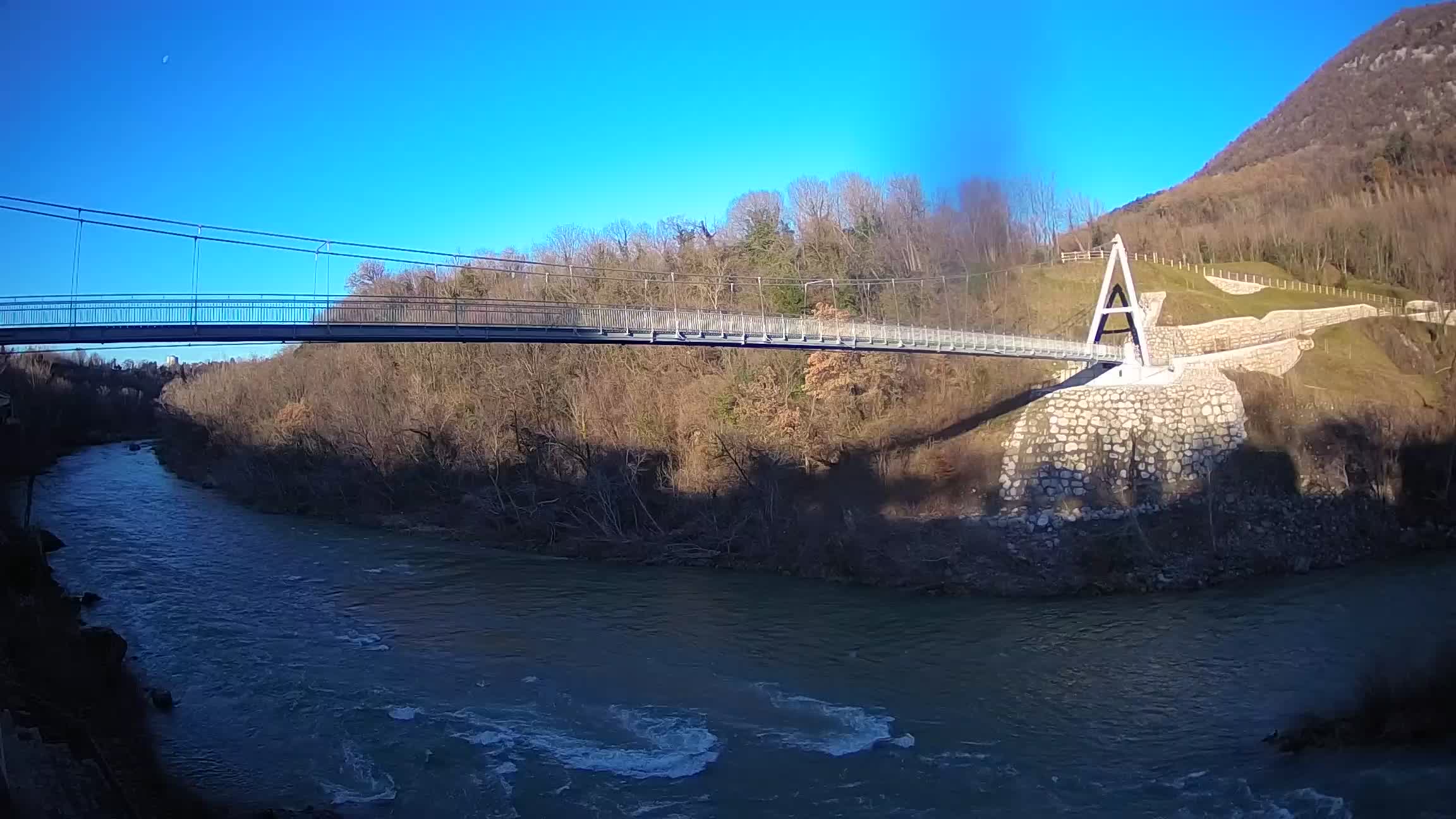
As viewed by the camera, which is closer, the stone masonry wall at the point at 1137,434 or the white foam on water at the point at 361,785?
the white foam on water at the point at 361,785

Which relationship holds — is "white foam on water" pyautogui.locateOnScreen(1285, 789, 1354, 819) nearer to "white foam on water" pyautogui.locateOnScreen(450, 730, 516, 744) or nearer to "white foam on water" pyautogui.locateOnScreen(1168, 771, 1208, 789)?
"white foam on water" pyautogui.locateOnScreen(1168, 771, 1208, 789)

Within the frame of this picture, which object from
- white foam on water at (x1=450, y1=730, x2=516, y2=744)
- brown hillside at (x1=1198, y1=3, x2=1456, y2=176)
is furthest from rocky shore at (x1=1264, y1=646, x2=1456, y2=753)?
brown hillside at (x1=1198, y1=3, x2=1456, y2=176)

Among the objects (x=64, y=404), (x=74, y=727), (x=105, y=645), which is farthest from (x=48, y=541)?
(x=64, y=404)

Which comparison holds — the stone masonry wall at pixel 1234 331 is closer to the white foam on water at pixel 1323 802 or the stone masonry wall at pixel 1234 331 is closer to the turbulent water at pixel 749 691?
the turbulent water at pixel 749 691

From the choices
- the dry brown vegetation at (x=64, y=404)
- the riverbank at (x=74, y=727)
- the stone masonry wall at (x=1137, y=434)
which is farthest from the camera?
the dry brown vegetation at (x=64, y=404)

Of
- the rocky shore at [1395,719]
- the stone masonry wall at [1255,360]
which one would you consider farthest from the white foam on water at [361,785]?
the stone masonry wall at [1255,360]

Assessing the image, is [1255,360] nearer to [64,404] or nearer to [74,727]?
[74,727]

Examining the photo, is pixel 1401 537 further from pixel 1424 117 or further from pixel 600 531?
pixel 1424 117
